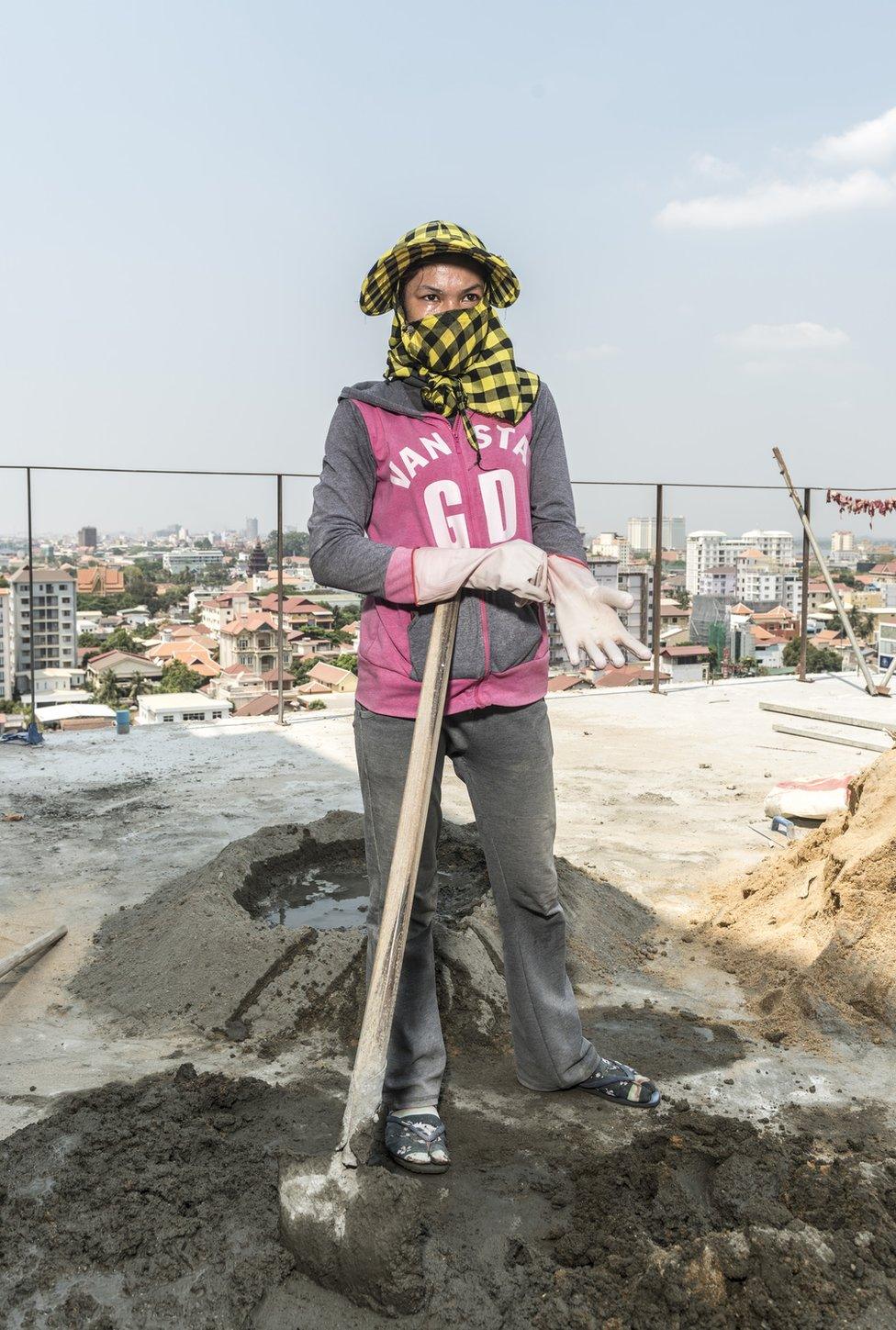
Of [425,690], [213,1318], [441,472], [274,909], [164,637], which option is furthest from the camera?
[164,637]

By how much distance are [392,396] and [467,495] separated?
25cm

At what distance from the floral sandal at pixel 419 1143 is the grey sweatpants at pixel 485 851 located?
0.05 meters

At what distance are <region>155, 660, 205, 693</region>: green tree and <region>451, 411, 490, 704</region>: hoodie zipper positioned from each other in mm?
42142

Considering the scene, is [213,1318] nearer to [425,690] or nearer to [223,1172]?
[223,1172]

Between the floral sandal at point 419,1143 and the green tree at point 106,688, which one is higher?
the floral sandal at point 419,1143

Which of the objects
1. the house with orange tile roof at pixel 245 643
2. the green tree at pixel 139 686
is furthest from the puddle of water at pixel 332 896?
the green tree at pixel 139 686

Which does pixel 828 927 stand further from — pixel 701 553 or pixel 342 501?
pixel 701 553

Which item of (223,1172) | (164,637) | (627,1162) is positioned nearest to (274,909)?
(223,1172)

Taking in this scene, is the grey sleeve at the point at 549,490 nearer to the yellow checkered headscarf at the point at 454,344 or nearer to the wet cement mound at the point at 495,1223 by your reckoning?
the yellow checkered headscarf at the point at 454,344

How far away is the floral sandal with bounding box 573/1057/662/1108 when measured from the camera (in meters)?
2.13

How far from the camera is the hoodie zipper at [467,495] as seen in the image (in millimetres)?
1872

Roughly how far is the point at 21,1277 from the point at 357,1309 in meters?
0.54

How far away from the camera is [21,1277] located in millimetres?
1570

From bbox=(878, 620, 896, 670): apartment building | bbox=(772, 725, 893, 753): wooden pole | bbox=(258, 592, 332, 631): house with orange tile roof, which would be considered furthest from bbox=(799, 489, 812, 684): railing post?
bbox=(258, 592, 332, 631): house with orange tile roof
